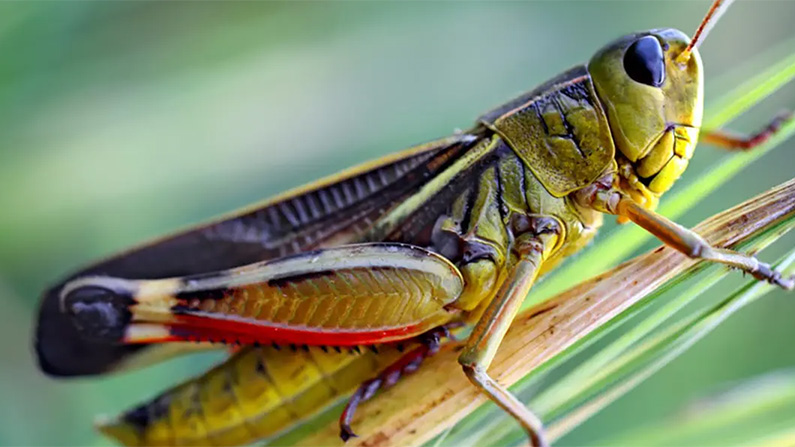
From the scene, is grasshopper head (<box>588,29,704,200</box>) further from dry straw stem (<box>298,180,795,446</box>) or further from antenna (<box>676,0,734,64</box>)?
dry straw stem (<box>298,180,795,446</box>)

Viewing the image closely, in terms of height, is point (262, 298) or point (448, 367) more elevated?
point (262, 298)

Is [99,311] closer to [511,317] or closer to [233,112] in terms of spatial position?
[511,317]

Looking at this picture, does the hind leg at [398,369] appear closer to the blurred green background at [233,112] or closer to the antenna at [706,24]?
the antenna at [706,24]

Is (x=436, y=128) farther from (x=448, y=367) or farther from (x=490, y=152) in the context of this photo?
(x=448, y=367)

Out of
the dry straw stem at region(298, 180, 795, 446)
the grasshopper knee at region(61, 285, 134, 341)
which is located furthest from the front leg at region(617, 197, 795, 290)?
the grasshopper knee at region(61, 285, 134, 341)

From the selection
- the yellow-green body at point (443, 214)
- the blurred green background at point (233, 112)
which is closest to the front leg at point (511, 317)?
the yellow-green body at point (443, 214)

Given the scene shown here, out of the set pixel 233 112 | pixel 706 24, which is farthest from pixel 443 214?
pixel 233 112

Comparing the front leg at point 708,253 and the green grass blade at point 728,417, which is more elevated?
the front leg at point 708,253

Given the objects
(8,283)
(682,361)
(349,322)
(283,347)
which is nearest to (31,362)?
(8,283)
